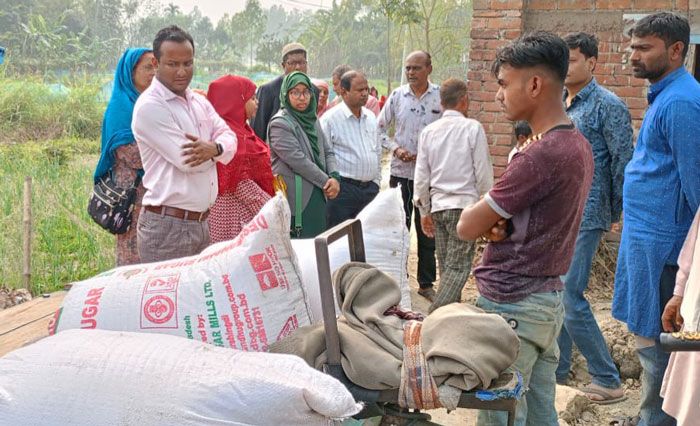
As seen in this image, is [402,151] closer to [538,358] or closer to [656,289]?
[656,289]

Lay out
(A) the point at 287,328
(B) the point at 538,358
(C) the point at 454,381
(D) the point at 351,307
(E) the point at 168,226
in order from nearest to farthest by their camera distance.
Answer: (C) the point at 454,381 → (D) the point at 351,307 → (A) the point at 287,328 → (B) the point at 538,358 → (E) the point at 168,226

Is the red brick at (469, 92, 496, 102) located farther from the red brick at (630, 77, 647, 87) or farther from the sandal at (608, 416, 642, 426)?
the sandal at (608, 416, 642, 426)

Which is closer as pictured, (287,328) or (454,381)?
(454,381)

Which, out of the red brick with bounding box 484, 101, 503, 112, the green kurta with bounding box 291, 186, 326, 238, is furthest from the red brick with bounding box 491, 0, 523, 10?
the green kurta with bounding box 291, 186, 326, 238

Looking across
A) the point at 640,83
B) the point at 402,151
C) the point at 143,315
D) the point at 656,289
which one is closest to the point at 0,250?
the point at 402,151

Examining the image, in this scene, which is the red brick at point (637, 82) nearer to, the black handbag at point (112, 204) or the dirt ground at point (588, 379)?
the dirt ground at point (588, 379)

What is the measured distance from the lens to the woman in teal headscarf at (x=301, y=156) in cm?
477

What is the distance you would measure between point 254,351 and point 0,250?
4071 millimetres

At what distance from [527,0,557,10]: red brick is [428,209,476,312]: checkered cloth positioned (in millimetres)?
2319

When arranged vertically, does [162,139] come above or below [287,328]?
above

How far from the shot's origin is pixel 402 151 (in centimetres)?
594

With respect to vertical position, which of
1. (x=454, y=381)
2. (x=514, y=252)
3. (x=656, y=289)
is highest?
(x=514, y=252)

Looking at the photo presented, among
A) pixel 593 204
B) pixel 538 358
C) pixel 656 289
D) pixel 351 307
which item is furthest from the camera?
pixel 593 204

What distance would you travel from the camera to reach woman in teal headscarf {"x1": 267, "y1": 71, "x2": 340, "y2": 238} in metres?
4.77
